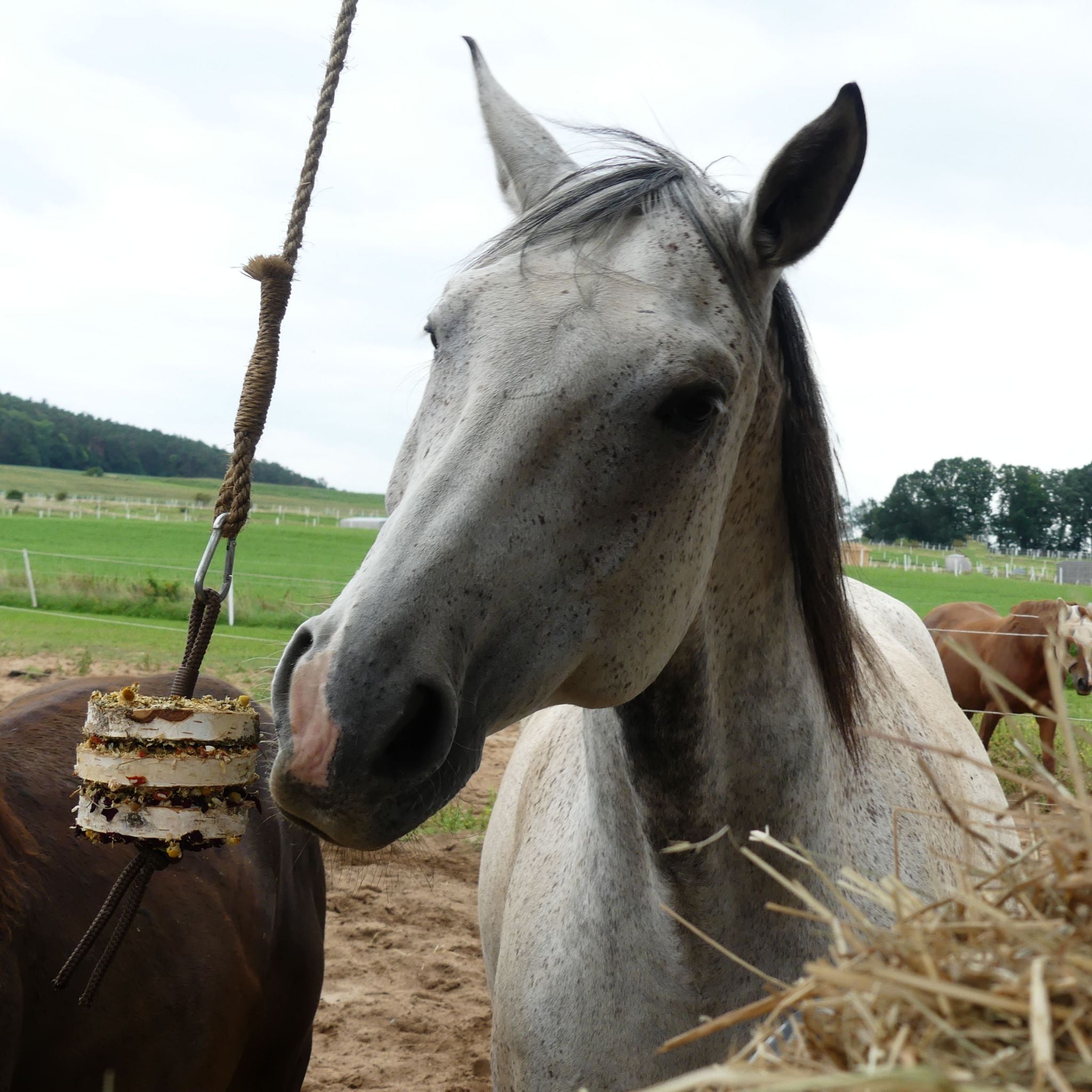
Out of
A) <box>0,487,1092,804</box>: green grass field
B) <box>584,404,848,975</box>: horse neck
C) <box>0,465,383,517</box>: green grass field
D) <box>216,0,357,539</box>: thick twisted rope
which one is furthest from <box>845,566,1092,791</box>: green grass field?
<box>0,465,383,517</box>: green grass field

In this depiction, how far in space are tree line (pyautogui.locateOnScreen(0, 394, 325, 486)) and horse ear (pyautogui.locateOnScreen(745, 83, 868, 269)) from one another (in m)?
82.1

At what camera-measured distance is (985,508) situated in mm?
44562

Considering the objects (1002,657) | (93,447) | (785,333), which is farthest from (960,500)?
(93,447)

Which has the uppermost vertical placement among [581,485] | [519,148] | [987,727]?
[519,148]

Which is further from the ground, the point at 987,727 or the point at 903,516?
the point at 903,516

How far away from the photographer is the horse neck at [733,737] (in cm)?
174

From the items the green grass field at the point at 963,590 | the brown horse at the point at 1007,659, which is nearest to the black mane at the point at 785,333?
the brown horse at the point at 1007,659

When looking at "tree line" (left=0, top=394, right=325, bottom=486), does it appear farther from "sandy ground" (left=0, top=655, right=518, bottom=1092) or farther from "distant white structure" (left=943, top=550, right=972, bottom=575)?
"sandy ground" (left=0, top=655, right=518, bottom=1092)

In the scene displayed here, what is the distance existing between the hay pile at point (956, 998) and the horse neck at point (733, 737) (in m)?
0.87

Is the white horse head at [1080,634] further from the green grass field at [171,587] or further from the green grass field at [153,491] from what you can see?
the green grass field at [153,491]

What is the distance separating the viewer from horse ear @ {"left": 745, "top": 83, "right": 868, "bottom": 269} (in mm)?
1647

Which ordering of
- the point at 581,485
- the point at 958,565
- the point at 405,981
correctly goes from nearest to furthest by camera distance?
the point at 581,485
the point at 405,981
the point at 958,565

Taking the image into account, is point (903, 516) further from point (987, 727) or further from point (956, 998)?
point (956, 998)

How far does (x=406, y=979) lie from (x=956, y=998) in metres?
4.24
